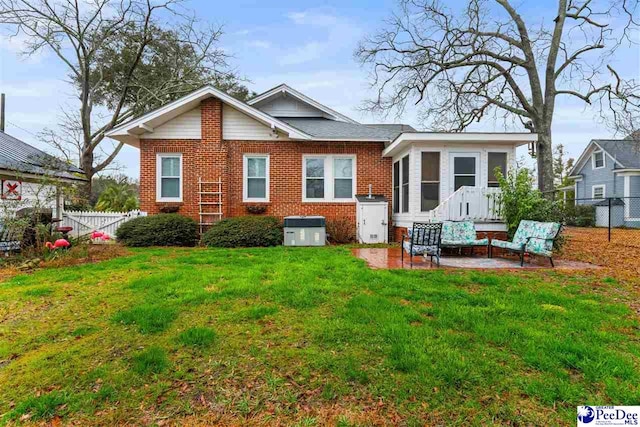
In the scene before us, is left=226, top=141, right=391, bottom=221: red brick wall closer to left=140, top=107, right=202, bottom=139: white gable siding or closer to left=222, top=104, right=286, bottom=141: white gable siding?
left=222, top=104, right=286, bottom=141: white gable siding

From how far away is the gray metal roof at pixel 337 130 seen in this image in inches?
464

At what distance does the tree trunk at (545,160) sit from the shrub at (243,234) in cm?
1293

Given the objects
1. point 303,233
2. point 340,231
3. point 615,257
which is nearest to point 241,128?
point 303,233

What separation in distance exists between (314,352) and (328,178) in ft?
31.0

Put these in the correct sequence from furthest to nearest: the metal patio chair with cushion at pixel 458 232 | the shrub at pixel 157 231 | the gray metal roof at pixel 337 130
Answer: the gray metal roof at pixel 337 130, the shrub at pixel 157 231, the metal patio chair with cushion at pixel 458 232

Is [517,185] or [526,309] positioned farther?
[517,185]

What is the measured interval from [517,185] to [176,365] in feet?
27.7

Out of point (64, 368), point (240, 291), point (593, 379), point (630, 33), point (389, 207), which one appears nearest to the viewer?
point (593, 379)

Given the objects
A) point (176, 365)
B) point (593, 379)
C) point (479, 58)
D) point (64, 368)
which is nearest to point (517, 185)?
point (593, 379)

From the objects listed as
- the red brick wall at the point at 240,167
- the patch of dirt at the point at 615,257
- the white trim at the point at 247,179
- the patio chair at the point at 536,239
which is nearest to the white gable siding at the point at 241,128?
the red brick wall at the point at 240,167

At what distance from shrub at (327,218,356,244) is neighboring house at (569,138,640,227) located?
17.4 meters

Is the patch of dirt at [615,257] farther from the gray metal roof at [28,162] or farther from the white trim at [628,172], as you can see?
the white trim at [628,172]

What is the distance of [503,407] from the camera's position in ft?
7.62

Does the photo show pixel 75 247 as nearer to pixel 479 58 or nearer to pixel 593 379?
pixel 593 379
